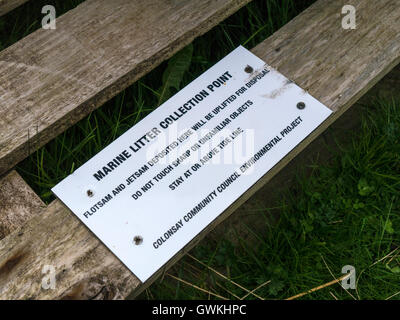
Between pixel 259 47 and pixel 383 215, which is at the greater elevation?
pixel 259 47

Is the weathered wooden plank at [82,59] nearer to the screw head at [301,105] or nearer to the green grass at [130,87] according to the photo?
the green grass at [130,87]

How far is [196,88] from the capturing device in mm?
1770

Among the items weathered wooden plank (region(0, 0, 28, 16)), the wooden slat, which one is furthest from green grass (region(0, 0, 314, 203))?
weathered wooden plank (region(0, 0, 28, 16))

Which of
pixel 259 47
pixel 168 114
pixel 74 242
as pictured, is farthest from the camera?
pixel 259 47

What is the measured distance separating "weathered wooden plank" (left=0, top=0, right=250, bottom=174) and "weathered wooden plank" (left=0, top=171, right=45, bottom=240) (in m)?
0.06

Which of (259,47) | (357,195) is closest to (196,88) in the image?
(259,47)

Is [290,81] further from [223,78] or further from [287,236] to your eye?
[287,236]

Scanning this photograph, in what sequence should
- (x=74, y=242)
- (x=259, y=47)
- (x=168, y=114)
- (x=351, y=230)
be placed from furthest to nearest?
(x=351, y=230) → (x=259, y=47) → (x=168, y=114) → (x=74, y=242)

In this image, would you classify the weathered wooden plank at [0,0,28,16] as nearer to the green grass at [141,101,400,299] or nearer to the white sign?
the white sign

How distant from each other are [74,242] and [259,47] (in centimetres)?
96

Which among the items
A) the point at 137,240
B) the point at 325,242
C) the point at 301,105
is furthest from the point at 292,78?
the point at 137,240

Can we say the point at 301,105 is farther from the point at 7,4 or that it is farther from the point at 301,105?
the point at 7,4

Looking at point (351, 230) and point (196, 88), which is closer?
point (196, 88)

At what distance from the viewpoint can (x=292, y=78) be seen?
1.79 meters
